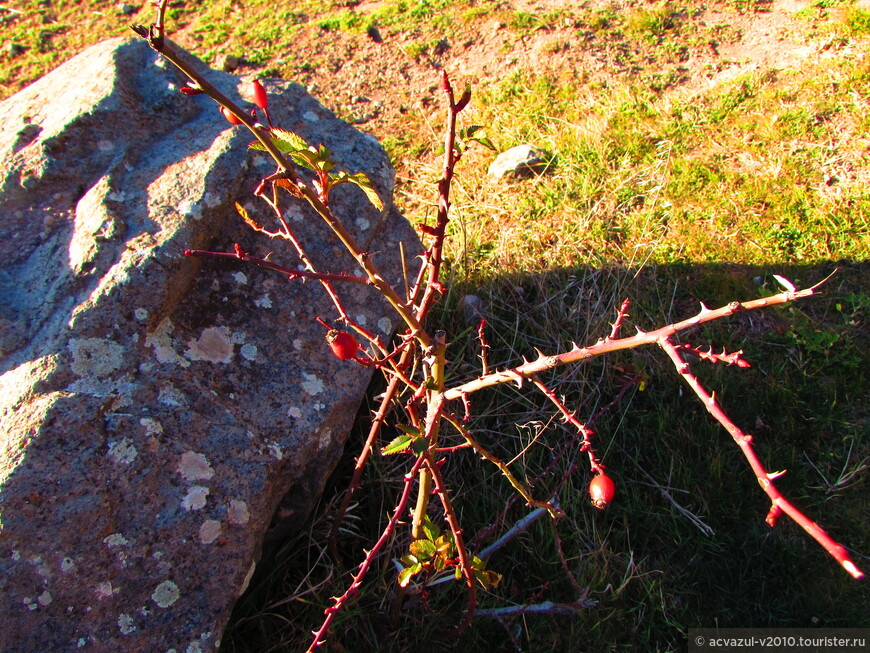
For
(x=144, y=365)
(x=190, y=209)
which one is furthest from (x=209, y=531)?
(x=190, y=209)

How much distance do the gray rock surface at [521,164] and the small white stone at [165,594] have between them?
2.55 m

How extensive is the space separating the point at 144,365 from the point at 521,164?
2.27 meters

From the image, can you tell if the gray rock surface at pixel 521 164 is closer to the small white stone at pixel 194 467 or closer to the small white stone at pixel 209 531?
the small white stone at pixel 194 467

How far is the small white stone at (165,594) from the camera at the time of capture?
5.55ft

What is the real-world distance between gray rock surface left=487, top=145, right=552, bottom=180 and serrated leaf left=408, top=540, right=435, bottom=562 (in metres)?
2.33

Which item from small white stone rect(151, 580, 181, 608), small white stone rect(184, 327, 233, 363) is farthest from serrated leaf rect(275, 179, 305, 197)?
small white stone rect(151, 580, 181, 608)

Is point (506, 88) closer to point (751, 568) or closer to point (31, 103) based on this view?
point (31, 103)

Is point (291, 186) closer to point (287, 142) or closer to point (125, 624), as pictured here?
point (287, 142)

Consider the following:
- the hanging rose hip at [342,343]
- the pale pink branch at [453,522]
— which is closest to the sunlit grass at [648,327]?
the pale pink branch at [453,522]

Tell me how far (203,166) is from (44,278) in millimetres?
629

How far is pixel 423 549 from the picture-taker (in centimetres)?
159

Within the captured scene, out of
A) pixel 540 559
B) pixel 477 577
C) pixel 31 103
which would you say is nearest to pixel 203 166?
pixel 31 103

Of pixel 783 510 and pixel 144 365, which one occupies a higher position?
pixel 783 510

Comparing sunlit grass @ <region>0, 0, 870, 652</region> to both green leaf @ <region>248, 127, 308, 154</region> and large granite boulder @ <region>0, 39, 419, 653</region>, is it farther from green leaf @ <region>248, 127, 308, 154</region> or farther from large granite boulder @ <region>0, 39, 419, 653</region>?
green leaf @ <region>248, 127, 308, 154</region>
